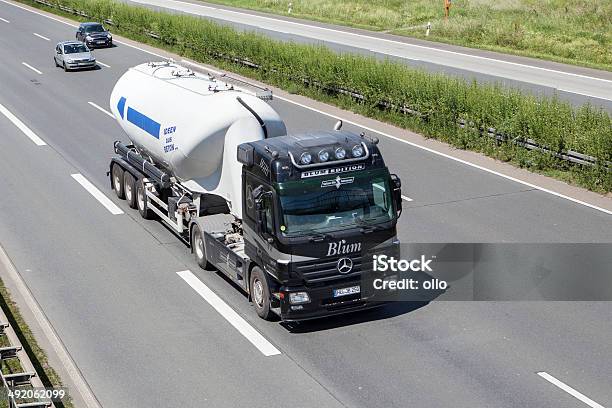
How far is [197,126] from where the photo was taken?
17359 millimetres

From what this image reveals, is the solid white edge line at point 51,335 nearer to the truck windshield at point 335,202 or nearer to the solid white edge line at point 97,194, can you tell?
the solid white edge line at point 97,194

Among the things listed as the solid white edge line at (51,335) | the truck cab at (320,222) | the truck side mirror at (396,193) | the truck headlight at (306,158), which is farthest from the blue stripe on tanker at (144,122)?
the truck side mirror at (396,193)

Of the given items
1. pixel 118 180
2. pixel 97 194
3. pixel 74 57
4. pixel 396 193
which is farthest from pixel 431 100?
pixel 74 57

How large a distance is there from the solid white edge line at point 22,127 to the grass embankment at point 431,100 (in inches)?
426

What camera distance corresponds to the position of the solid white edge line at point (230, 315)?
47.3ft

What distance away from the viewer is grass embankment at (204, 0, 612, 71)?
4722 cm

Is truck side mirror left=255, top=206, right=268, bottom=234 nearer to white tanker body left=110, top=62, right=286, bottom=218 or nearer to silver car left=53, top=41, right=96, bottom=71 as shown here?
white tanker body left=110, top=62, right=286, bottom=218

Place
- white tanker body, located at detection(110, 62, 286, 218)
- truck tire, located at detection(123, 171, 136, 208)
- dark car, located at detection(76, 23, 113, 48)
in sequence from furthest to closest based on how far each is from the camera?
dark car, located at detection(76, 23, 113, 48) → truck tire, located at detection(123, 171, 136, 208) → white tanker body, located at detection(110, 62, 286, 218)

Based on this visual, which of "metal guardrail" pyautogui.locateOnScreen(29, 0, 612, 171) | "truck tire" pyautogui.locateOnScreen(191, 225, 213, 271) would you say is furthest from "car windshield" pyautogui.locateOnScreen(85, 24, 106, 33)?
"truck tire" pyautogui.locateOnScreen(191, 225, 213, 271)

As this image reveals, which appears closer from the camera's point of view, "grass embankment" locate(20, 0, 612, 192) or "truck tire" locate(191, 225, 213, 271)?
"truck tire" locate(191, 225, 213, 271)

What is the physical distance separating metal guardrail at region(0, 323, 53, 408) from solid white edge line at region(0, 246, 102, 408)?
85cm

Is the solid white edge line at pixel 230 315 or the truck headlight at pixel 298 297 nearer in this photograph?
the truck headlight at pixel 298 297

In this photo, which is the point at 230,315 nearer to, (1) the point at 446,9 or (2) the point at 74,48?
(2) the point at 74,48

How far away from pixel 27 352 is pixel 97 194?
10157 millimetres
